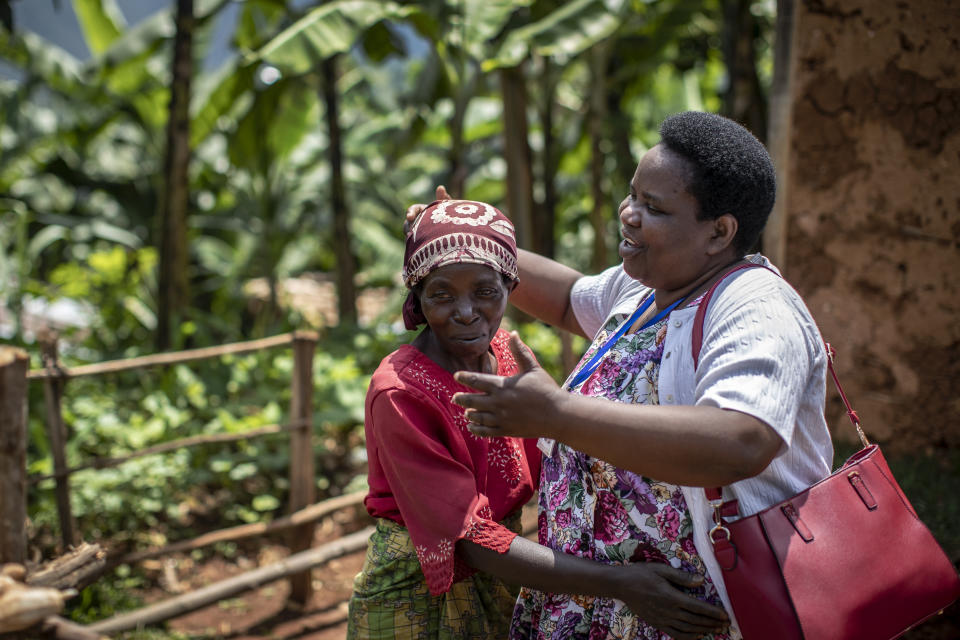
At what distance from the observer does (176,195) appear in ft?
18.0

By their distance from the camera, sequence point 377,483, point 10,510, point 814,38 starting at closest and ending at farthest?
point 377,483 < point 10,510 < point 814,38

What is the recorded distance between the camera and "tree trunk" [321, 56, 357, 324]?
6.66 meters

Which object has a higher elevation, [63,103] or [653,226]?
[63,103]

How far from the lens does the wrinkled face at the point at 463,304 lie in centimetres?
158

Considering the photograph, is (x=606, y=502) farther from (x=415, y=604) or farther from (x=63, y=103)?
(x=63, y=103)

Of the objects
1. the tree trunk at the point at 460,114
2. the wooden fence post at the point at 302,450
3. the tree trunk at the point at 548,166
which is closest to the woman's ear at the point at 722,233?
the wooden fence post at the point at 302,450

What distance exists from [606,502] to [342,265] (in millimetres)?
5826

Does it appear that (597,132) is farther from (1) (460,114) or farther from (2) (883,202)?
(2) (883,202)

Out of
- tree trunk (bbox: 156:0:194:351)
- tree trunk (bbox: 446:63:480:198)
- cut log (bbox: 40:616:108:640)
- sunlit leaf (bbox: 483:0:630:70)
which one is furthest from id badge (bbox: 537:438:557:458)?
tree trunk (bbox: 156:0:194:351)

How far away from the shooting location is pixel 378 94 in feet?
29.7

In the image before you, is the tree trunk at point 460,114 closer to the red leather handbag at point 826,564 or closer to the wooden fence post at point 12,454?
the wooden fence post at point 12,454

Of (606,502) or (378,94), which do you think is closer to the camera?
(606,502)

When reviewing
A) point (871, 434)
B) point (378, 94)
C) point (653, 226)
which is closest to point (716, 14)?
point (378, 94)

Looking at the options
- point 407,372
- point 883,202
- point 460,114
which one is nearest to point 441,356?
point 407,372
